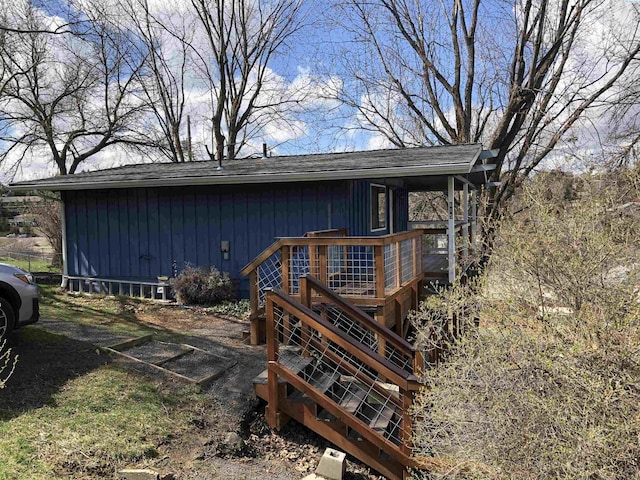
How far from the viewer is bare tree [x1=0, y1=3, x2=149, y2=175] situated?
17891 millimetres

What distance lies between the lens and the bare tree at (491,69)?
17375 mm

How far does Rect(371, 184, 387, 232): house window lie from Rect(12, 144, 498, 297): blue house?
2cm

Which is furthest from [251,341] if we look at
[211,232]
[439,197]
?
[439,197]

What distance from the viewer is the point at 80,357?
579 cm

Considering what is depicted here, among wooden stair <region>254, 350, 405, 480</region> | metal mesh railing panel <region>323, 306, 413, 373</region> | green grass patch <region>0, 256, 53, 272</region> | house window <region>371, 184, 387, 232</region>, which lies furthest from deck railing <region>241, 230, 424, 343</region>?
green grass patch <region>0, 256, 53, 272</region>

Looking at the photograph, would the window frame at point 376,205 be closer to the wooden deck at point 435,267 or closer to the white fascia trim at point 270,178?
the wooden deck at point 435,267

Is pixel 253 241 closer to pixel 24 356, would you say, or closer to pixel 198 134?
pixel 24 356

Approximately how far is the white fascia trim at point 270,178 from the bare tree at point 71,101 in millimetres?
8587

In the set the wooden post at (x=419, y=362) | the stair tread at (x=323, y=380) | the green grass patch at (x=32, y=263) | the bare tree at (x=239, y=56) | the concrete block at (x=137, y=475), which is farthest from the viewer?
the bare tree at (x=239, y=56)

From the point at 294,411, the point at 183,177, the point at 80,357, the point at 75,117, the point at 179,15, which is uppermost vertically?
the point at 179,15

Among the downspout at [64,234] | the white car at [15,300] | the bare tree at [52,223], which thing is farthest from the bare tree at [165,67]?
the white car at [15,300]

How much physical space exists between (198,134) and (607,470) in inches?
1023

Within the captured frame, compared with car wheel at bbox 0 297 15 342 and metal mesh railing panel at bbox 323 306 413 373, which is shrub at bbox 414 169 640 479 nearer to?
metal mesh railing panel at bbox 323 306 413 373

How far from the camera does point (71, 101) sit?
19984mm
